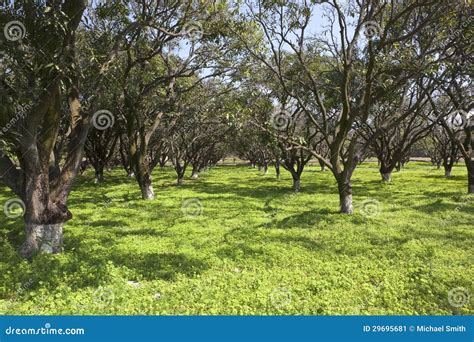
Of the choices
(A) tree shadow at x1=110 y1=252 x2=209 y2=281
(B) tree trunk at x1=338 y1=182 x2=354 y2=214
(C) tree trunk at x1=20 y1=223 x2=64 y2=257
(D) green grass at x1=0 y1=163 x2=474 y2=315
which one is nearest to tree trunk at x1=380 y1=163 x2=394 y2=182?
(D) green grass at x1=0 y1=163 x2=474 y2=315

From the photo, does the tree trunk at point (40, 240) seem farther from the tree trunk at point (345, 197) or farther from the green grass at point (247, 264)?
the tree trunk at point (345, 197)

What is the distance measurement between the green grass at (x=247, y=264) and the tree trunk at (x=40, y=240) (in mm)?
405

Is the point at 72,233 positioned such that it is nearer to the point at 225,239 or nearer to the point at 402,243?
the point at 225,239

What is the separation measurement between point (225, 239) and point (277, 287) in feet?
12.3

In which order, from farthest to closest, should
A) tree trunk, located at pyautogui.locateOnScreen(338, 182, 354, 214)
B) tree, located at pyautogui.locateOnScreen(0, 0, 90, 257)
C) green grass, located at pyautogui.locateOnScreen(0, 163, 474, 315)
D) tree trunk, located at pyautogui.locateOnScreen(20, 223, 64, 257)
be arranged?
Answer: tree trunk, located at pyautogui.locateOnScreen(338, 182, 354, 214) < tree trunk, located at pyautogui.locateOnScreen(20, 223, 64, 257) < tree, located at pyautogui.locateOnScreen(0, 0, 90, 257) < green grass, located at pyautogui.locateOnScreen(0, 163, 474, 315)

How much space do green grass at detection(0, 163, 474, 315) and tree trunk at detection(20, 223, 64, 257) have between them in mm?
405

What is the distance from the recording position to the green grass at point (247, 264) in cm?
579

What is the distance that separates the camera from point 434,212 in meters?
13.9

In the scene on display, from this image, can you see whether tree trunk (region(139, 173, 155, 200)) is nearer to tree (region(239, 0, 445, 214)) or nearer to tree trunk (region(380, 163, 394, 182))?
tree (region(239, 0, 445, 214))

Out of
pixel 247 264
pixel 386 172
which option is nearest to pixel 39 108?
pixel 247 264

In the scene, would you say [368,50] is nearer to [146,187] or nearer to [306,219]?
[306,219]

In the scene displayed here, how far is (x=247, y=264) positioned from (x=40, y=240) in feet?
18.4

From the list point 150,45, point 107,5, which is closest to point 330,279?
point 107,5

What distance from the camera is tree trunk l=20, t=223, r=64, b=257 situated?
8.05 metres
